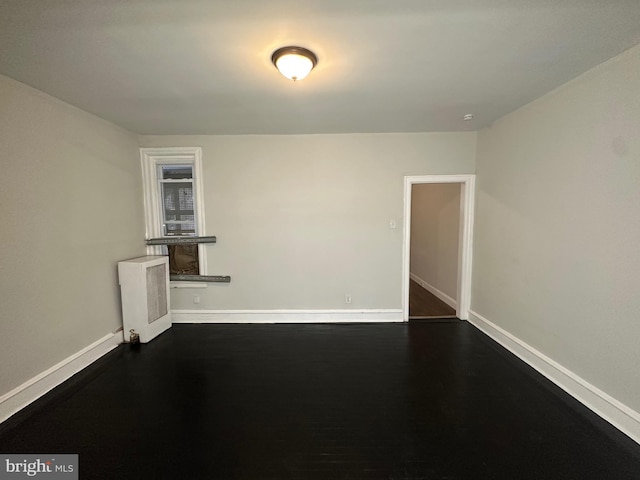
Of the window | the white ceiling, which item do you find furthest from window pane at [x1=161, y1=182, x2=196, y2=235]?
the white ceiling

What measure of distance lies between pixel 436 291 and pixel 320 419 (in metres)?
3.52

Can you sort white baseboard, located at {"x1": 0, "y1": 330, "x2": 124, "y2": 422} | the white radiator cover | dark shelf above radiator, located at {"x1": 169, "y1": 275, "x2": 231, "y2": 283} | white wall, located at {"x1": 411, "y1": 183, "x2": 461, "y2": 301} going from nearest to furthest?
1. white baseboard, located at {"x1": 0, "y1": 330, "x2": 124, "y2": 422}
2. the white radiator cover
3. dark shelf above radiator, located at {"x1": 169, "y1": 275, "x2": 231, "y2": 283}
4. white wall, located at {"x1": 411, "y1": 183, "x2": 461, "y2": 301}

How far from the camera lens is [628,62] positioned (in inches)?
66.2

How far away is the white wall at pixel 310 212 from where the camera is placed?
3361 mm

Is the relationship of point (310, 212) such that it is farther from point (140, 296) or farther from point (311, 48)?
point (140, 296)

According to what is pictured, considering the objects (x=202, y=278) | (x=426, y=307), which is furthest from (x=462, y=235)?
(x=202, y=278)

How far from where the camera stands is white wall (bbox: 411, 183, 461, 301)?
13.0 feet

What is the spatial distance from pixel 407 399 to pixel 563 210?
2.09 m

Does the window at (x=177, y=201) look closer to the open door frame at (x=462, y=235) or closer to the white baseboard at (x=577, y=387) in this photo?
the open door frame at (x=462, y=235)

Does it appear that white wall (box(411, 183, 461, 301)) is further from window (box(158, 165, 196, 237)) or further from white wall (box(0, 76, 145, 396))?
white wall (box(0, 76, 145, 396))

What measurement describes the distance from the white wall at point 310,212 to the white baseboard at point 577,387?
1300 millimetres

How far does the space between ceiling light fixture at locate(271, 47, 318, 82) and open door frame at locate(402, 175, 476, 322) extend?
83.8 inches

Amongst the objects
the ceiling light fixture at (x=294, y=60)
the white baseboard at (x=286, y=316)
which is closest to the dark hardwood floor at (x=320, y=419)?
the white baseboard at (x=286, y=316)

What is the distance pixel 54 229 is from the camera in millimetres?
2264
